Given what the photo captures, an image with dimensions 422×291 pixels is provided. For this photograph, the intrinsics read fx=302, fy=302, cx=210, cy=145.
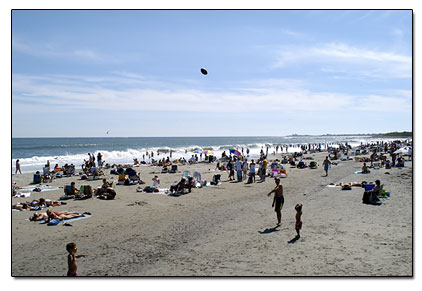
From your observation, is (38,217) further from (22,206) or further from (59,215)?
(22,206)

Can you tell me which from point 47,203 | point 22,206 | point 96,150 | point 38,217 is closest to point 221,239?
point 38,217

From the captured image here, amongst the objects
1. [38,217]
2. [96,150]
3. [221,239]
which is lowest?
[221,239]

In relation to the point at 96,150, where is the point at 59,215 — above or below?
below

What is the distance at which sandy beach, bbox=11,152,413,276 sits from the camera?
6035 millimetres

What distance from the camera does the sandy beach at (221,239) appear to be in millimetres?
6035

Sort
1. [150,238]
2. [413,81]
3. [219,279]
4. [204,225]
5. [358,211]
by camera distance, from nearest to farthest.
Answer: [219,279], [413,81], [150,238], [204,225], [358,211]

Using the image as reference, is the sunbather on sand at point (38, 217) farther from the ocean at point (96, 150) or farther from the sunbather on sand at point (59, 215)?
the ocean at point (96, 150)

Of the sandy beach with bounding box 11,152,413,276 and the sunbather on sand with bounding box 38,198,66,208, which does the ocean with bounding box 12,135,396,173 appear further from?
the sandy beach with bounding box 11,152,413,276

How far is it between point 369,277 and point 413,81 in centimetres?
369

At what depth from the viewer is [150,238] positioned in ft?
26.6

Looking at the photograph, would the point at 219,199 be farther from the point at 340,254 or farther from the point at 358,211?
the point at 340,254

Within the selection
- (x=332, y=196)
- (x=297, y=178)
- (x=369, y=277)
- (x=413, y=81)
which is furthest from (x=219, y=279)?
(x=297, y=178)

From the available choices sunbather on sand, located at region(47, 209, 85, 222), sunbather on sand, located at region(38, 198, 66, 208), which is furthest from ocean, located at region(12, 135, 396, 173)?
sunbather on sand, located at region(47, 209, 85, 222)

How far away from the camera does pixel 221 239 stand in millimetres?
7867
